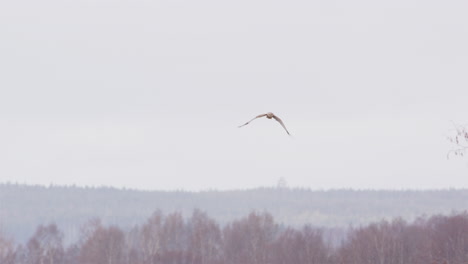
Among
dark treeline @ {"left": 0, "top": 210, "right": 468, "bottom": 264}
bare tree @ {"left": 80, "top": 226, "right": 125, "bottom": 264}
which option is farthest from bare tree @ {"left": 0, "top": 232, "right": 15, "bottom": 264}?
bare tree @ {"left": 80, "top": 226, "right": 125, "bottom": 264}

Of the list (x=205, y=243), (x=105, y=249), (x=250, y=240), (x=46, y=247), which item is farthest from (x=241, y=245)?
(x=46, y=247)

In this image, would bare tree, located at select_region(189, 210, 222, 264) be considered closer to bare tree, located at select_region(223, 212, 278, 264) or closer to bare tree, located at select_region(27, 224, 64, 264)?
bare tree, located at select_region(223, 212, 278, 264)

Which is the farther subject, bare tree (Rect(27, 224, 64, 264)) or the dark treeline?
bare tree (Rect(27, 224, 64, 264))

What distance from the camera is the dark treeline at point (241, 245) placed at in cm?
10194

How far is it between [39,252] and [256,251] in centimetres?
2316

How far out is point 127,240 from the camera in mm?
142375

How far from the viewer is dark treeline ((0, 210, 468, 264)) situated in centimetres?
10194

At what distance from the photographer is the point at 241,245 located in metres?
131

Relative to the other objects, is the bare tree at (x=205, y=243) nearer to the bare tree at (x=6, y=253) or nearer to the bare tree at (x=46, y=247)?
the bare tree at (x=46, y=247)

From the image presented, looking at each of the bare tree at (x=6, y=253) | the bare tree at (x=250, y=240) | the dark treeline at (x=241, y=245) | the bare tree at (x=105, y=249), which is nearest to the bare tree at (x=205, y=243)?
the dark treeline at (x=241, y=245)

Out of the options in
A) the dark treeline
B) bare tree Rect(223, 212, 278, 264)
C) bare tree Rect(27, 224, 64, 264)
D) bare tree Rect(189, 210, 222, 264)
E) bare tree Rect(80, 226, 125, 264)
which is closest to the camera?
the dark treeline

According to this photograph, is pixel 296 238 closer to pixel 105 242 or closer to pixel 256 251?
pixel 256 251

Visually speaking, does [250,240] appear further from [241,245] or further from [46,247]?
[46,247]

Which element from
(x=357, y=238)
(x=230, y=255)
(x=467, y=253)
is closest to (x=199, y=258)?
(x=230, y=255)
